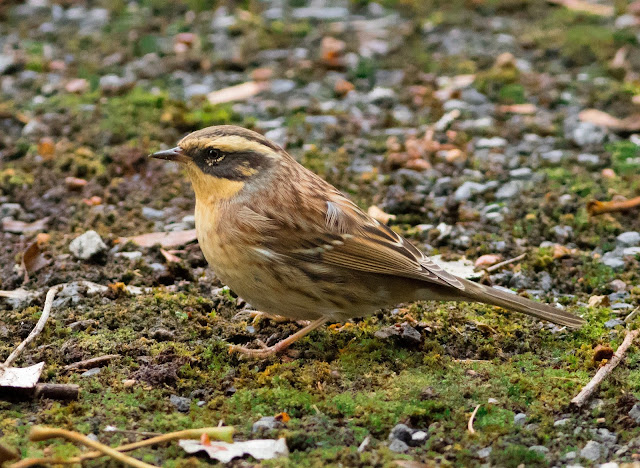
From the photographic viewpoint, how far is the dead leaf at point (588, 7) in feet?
33.3

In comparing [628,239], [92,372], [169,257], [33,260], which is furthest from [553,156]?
[92,372]

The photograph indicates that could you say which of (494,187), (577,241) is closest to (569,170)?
(494,187)

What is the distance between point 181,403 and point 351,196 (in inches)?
118

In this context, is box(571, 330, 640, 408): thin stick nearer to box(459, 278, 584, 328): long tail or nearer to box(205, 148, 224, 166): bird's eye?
box(459, 278, 584, 328): long tail

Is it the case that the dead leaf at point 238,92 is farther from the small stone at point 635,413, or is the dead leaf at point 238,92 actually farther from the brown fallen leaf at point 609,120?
the small stone at point 635,413

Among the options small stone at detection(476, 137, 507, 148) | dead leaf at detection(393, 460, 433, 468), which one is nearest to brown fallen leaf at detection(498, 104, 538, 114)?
small stone at detection(476, 137, 507, 148)

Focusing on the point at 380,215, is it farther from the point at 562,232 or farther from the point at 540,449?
the point at 540,449

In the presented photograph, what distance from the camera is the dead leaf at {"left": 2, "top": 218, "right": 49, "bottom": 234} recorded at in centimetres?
613

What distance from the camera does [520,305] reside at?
4809 mm

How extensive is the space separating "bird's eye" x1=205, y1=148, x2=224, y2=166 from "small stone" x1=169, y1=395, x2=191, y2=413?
4.79 ft

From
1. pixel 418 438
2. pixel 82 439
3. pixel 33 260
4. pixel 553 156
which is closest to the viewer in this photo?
pixel 82 439

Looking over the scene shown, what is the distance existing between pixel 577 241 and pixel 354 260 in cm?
207

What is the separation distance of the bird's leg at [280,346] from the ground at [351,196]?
0.06 m

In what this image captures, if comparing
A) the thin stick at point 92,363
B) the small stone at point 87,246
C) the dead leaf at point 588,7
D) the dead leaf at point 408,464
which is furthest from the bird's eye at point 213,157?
the dead leaf at point 588,7
